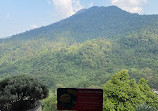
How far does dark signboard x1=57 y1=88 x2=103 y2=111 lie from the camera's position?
2.15m

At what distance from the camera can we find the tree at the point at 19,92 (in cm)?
260

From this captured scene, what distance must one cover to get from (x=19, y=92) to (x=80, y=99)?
132cm

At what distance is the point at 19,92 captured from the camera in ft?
8.98

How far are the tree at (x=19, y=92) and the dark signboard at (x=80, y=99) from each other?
0.86 meters

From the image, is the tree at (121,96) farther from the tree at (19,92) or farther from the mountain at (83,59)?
the mountain at (83,59)

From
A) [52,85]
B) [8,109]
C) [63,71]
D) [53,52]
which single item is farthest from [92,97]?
[53,52]

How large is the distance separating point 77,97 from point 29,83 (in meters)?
1.19

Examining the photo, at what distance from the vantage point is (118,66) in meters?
41.5

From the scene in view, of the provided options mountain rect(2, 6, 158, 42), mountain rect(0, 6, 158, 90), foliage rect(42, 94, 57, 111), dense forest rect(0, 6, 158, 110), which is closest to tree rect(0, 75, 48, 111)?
foliage rect(42, 94, 57, 111)

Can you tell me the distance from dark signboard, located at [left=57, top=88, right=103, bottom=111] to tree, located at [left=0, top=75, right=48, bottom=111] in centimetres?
86

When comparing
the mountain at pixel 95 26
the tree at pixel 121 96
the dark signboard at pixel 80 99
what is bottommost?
the tree at pixel 121 96

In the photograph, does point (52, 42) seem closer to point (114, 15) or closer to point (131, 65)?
point (131, 65)

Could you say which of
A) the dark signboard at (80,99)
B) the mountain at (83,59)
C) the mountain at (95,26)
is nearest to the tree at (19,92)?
the dark signboard at (80,99)

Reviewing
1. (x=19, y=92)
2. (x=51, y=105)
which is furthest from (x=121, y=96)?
(x=51, y=105)
